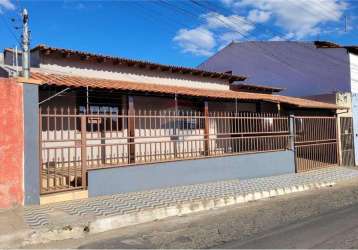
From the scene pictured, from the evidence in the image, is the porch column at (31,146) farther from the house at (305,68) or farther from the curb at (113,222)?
the house at (305,68)

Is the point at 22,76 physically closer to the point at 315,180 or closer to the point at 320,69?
the point at 315,180

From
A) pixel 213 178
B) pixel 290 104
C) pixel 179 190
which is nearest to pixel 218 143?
pixel 213 178

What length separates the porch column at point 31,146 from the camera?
27.7 feet

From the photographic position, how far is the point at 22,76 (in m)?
8.70

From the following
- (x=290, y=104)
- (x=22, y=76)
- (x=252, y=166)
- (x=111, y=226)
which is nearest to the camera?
(x=111, y=226)

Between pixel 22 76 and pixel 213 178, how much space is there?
6047 millimetres

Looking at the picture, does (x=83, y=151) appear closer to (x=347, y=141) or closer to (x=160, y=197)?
(x=160, y=197)

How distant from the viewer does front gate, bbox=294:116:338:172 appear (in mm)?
15695

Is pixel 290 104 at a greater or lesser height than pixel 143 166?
greater

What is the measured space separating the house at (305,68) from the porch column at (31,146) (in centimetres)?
1413

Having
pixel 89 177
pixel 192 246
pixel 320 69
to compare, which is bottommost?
pixel 192 246

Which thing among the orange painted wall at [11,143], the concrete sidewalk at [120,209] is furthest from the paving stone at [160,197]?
the orange painted wall at [11,143]

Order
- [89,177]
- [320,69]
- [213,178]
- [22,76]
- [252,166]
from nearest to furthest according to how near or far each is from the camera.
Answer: [22,76], [89,177], [213,178], [252,166], [320,69]

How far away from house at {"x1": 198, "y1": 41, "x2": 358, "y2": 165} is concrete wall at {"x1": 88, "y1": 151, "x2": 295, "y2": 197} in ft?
19.0
